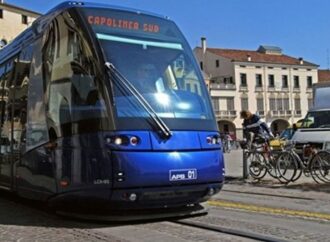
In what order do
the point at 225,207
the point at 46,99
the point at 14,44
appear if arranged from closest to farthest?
the point at 46,99 < the point at 225,207 < the point at 14,44

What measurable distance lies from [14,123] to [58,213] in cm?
199

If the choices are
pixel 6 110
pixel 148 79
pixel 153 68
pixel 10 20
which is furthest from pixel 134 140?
pixel 10 20

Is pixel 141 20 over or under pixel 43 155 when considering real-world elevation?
over

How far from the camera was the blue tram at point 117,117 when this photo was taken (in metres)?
7.99

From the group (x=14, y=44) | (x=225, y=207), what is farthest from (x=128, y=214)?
(x=14, y=44)

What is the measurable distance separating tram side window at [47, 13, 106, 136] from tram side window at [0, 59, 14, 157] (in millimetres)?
2175

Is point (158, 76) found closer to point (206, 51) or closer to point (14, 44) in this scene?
point (14, 44)

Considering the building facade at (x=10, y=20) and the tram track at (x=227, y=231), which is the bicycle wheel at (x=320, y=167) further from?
the building facade at (x=10, y=20)

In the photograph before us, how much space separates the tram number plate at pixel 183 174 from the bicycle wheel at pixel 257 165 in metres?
7.07

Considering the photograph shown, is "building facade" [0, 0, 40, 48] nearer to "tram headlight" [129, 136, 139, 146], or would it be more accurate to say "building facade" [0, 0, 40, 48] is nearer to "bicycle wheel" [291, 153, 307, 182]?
"bicycle wheel" [291, 153, 307, 182]

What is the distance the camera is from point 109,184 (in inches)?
311

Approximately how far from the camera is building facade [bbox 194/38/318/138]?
290 ft

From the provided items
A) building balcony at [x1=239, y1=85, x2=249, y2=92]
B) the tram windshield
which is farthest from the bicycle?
building balcony at [x1=239, y1=85, x2=249, y2=92]

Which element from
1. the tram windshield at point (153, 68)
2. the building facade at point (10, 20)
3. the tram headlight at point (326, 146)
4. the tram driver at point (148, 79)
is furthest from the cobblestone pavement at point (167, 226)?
the building facade at point (10, 20)
